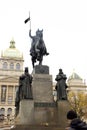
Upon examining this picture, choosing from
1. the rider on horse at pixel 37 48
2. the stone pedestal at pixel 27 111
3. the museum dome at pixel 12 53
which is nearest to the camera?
the stone pedestal at pixel 27 111

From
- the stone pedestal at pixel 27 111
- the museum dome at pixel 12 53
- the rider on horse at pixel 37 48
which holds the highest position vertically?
the museum dome at pixel 12 53

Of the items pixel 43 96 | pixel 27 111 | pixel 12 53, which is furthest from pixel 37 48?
pixel 12 53

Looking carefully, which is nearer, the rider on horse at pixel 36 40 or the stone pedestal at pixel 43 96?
the stone pedestal at pixel 43 96

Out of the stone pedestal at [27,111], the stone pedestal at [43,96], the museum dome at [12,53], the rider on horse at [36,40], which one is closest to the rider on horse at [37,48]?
the rider on horse at [36,40]

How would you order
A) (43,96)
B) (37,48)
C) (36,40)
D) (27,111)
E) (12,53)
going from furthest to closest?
(12,53)
(36,40)
(37,48)
(43,96)
(27,111)

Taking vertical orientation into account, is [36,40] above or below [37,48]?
above

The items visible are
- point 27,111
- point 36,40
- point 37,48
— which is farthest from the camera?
point 36,40

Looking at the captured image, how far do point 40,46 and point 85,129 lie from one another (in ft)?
39.4

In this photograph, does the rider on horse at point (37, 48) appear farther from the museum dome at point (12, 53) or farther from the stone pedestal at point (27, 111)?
the museum dome at point (12, 53)

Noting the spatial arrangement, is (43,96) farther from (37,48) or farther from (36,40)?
(36,40)

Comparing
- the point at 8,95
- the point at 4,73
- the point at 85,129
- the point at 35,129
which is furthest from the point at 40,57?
the point at 4,73

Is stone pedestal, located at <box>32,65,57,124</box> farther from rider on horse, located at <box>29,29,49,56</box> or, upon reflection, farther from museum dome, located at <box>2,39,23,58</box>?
museum dome, located at <box>2,39,23,58</box>

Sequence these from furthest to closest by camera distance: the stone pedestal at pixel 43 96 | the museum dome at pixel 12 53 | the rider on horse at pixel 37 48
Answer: the museum dome at pixel 12 53 < the rider on horse at pixel 37 48 < the stone pedestal at pixel 43 96

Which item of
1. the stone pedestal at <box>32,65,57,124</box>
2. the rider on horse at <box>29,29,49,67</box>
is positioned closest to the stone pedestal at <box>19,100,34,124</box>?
the stone pedestal at <box>32,65,57,124</box>
